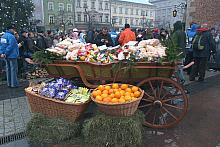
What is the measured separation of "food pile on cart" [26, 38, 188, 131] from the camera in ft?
11.9

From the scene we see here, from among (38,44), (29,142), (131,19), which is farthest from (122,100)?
(131,19)

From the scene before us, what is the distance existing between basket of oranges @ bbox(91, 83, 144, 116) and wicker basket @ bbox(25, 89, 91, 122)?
35 centimetres

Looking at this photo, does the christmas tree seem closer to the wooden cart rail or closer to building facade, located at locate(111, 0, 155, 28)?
the wooden cart rail

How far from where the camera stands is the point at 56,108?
372 cm

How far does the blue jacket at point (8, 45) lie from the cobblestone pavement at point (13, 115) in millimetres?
1424

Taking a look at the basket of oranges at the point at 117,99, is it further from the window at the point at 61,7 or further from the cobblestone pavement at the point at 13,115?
the window at the point at 61,7

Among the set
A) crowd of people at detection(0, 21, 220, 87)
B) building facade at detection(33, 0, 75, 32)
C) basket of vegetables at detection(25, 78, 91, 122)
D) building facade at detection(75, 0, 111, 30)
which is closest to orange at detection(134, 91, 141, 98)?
basket of vegetables at detection(25, 78, 91, 122)

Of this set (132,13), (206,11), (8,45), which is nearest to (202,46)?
(8,45)

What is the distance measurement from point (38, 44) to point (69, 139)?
5898 mm

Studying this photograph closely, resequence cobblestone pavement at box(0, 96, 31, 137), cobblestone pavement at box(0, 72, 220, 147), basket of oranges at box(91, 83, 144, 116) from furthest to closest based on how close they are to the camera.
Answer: cobblestone pavement at box(0, 96, 31, 137) → cobblestone pavement at box(0, 72, 220, 147) → basket of oranges at box(91, 83, 144, 116)

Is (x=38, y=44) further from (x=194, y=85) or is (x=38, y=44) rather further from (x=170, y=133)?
(x=170, y=133)

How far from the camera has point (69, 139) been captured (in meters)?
3.82

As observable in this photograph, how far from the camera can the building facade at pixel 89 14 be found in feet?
208

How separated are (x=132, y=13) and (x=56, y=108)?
8875 cm
